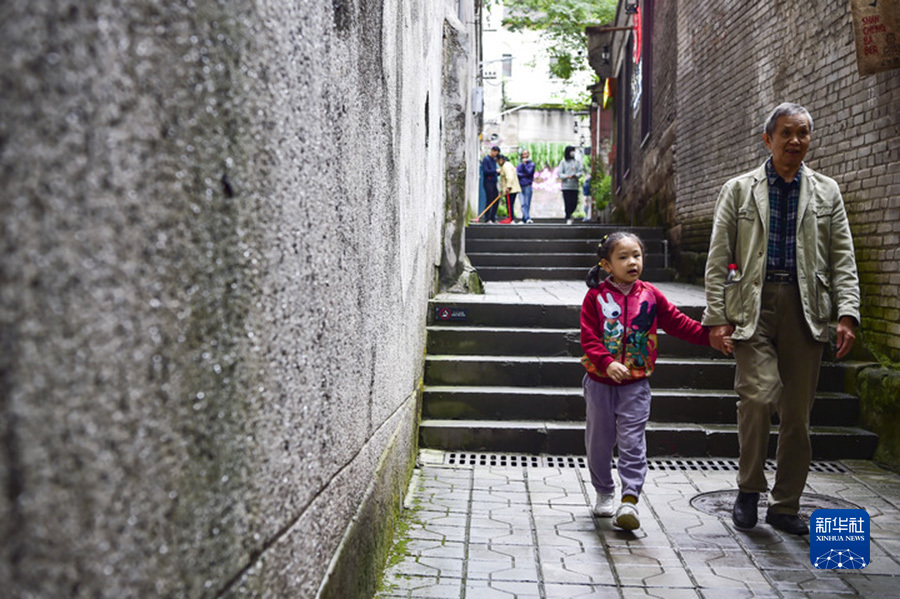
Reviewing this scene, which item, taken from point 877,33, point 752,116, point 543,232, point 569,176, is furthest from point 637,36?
point 877,33

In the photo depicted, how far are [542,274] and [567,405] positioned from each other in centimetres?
537

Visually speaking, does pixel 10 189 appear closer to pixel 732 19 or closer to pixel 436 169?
pixel 436 169

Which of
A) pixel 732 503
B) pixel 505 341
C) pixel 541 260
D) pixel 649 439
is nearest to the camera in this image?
pixel 732 503

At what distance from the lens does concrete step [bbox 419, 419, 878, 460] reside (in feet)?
18.2

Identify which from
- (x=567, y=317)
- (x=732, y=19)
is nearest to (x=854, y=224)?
(x=567, y=317)

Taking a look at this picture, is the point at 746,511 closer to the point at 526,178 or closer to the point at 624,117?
the point at 624,117

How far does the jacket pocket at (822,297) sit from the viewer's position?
3957 mm

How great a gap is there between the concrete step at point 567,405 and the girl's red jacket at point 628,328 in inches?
67.7

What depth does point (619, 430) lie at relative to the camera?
428cm

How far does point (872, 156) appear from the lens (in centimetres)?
580

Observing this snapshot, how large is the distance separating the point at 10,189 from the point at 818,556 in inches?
145

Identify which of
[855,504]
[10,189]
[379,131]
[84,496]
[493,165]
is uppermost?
[493,165]

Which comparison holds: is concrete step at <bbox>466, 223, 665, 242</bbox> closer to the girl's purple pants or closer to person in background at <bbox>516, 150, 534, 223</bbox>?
the girl's purple pants

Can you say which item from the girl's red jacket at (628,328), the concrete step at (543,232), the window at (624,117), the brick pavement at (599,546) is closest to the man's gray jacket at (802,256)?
the girl's red jacket at (628,328)
